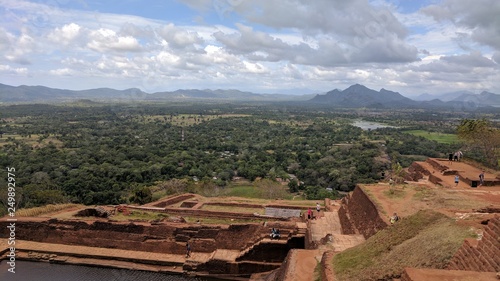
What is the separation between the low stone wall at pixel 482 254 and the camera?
7.04 m

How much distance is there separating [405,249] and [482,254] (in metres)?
2.08

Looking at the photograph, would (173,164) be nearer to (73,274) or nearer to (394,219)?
(73,274)

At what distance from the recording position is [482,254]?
292 inches

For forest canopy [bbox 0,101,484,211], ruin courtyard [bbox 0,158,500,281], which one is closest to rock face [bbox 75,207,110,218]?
ruin courtyard [bbox 0,158,500,281]

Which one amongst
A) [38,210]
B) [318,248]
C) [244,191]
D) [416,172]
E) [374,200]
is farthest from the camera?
[244,191]

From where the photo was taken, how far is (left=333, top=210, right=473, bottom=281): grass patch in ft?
27.3

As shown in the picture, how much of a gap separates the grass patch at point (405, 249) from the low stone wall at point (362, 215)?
1.85 m

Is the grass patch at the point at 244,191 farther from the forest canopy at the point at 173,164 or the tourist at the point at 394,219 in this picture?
the tourist at the point at 394,219

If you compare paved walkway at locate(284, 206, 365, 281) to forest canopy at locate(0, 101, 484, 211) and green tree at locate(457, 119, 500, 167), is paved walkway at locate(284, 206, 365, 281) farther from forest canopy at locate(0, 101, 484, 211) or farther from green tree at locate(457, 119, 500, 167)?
forest canopy at locate(0, 101, 484, 211)

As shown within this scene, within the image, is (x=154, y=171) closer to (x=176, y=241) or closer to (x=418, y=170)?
(x=176, y=241)

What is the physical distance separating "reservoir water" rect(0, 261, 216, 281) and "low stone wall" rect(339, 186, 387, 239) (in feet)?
24.5

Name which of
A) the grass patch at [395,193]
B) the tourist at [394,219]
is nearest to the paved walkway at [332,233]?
the tourist at [394,219]

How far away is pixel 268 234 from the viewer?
16.3 metres

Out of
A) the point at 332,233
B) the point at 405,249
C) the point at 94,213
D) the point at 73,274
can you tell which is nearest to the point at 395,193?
the point at 332,233
